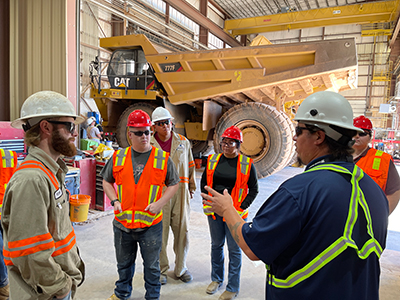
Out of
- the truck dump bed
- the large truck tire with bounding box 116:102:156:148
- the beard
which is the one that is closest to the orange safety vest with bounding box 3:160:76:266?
the beard

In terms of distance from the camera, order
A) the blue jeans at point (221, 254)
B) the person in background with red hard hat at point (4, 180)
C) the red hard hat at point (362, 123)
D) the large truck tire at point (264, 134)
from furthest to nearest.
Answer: the large truck tire at point (264, 134) < the red hard hat at point (362, 123) < the blue jeans at point (221, 254) < the person in background with red hard hat at point (4, 180)

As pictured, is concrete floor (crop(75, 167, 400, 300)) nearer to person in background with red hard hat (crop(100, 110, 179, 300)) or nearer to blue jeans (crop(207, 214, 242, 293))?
blue jeans (crop(207, 214, 242, 293))

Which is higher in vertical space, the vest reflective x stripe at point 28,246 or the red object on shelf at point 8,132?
the red object on shelf at point 8,132

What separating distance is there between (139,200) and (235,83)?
4.62 metres

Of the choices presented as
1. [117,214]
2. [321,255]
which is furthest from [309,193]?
[117,214]

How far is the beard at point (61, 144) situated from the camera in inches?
58.7

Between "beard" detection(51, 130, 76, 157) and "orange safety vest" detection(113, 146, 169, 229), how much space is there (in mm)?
845

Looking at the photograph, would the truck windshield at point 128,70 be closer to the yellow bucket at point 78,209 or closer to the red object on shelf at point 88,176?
the red object on shelf at point 88,176

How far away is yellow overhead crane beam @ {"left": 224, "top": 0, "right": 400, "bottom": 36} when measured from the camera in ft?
45.7

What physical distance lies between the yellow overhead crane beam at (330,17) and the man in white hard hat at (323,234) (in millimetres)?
16173

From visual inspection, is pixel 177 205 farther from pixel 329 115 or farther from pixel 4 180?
pixel 329 115

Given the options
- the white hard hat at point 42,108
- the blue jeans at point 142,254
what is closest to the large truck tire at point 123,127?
the blue jeans at point 142,254

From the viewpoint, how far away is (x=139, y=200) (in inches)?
90.7

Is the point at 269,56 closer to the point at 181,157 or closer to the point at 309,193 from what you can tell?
the point at 181,157
